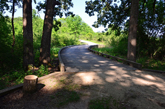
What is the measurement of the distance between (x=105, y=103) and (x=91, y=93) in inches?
30.0

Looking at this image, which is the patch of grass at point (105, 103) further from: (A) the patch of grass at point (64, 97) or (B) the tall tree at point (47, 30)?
(B) the tall tree at point (47, 30)

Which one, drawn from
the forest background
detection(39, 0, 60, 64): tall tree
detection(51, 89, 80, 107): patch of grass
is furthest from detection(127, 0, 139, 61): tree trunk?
detection(51, 89, 80, 107): patch of grass


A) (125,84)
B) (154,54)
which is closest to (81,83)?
(125,84)

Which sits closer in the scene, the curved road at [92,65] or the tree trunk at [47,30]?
the curved road at [92,65]

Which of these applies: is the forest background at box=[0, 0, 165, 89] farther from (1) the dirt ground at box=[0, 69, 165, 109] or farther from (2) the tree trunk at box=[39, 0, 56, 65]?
(1) the dirt ground at box=[0, 69, 165, 109]

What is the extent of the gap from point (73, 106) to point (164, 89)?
12.5 ft

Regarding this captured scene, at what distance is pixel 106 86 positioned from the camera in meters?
4.98

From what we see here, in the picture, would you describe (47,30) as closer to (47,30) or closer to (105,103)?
(47,30)

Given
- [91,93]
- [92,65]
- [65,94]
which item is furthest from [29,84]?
[92,65]

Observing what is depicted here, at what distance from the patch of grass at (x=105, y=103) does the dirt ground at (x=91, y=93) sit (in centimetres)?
16

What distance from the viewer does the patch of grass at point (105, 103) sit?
3523 millimetres

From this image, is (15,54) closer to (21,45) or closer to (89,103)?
(21,45)

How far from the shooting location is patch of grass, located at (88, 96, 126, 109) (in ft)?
11.6

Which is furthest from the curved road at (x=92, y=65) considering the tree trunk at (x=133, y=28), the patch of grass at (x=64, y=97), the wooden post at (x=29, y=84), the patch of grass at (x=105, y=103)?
the patch of grass at (x=105, y=103)
